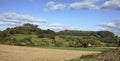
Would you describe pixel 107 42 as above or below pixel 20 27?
below

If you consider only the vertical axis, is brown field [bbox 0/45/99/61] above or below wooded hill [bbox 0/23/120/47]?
below

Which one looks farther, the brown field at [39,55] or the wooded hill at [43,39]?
the wooded hill at [43,39]

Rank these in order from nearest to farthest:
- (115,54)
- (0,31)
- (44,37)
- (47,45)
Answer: (115,54)
(47,45)
(44,37)
(0,31)

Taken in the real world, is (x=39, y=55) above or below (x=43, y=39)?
below

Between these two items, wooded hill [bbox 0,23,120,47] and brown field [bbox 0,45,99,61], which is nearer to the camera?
brown field [bbox 0,45,99,61]

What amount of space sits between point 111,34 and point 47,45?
60.7ft

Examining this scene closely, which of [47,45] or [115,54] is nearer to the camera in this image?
[115,54]

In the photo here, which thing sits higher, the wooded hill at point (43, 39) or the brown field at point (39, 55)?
the wooded hill at point (43, 39)

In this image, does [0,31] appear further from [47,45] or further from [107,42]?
[107,42]

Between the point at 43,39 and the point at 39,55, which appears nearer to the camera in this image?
the point at 39,55

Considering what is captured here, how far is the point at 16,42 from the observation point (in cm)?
5194

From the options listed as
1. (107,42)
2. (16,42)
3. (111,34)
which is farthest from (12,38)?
(111,34)

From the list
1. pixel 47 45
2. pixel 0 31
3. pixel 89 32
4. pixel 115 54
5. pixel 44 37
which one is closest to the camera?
pixel 115 54

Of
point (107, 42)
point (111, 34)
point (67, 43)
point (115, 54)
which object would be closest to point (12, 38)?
point (67, 43)
